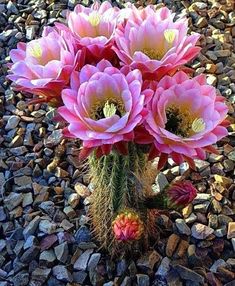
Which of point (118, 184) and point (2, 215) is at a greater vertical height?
point (118, 184)

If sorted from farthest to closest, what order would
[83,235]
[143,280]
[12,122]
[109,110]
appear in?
[12,122] < [83,235] < [143,280] < [109,110]

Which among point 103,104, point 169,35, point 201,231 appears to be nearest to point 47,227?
point 201,231

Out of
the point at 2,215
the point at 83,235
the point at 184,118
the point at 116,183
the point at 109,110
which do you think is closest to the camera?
the point at 109,110

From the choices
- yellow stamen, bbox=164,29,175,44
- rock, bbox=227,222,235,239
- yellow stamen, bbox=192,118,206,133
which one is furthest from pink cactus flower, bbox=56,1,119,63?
rock, bbox=227,222,235,239

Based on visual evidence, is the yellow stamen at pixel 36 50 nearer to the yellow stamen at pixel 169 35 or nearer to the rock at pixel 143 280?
the yellow stamen at pixel 169 35

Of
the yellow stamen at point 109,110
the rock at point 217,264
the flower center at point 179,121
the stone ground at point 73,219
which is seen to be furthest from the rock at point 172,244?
the yellow stamen at point 109,110

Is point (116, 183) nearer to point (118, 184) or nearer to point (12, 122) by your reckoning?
point (118, 184)

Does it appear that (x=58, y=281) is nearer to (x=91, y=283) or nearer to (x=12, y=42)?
(x=91, y=283)
